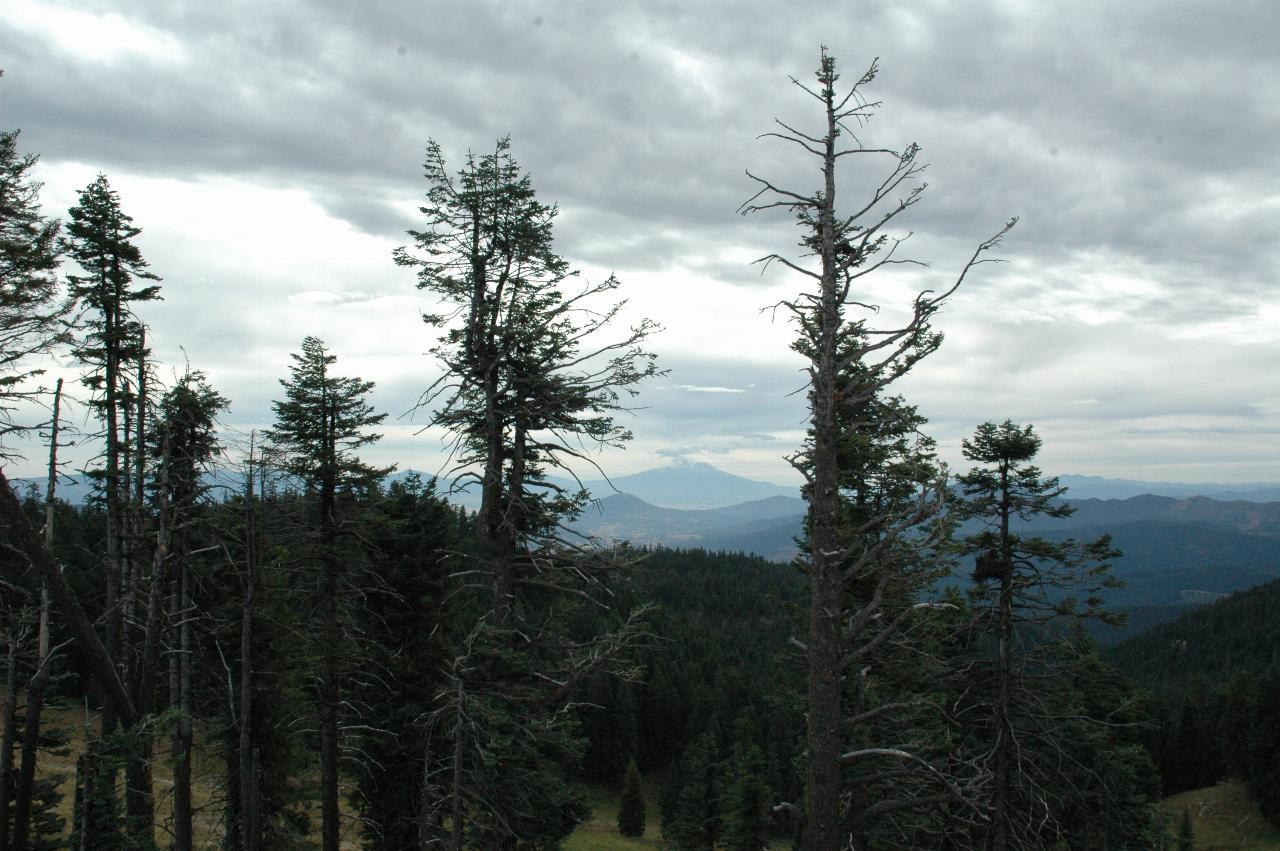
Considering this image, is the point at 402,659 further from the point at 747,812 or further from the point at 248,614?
the point at 747,812

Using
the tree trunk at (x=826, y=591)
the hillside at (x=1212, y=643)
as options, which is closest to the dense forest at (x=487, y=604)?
the tree trunk at (x=826, y=591)

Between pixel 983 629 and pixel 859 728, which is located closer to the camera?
pixel 859 728

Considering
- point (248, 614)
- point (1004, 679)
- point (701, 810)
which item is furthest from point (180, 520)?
point (701, 810)

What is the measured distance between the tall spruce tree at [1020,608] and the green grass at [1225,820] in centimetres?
4627

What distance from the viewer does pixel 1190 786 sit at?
72.4 metres

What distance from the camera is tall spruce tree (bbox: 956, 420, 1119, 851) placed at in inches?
647

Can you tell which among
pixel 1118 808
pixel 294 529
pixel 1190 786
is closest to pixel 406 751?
pixel 294 529

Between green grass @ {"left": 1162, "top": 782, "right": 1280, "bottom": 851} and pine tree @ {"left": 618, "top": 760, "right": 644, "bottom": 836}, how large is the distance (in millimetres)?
37976

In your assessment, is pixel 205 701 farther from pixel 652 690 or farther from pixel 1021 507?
pixel 652 690

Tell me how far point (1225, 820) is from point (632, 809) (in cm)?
4824

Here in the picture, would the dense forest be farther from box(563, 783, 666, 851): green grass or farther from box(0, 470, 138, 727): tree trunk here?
box(563, 783, 666, 851): green grass

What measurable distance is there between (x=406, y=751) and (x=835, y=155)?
821 inches

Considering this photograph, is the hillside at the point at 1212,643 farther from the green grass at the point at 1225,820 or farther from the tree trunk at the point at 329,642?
the tree trunk at the point at 329,642

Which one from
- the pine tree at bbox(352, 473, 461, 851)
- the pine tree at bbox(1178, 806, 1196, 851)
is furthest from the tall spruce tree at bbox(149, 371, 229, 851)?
the pine tree at bbox(1178, 806, 1196, 851)
